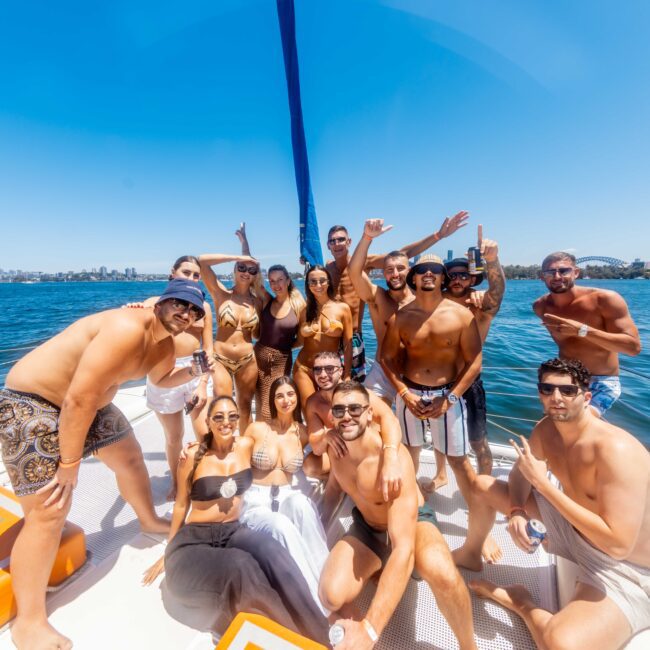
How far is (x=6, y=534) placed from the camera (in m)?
1.89

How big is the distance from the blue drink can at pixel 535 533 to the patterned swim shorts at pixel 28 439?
2656 mm

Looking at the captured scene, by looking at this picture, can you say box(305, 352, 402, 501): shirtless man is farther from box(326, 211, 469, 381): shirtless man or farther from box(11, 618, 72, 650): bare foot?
box(11, 618, 72, 650): bare foot

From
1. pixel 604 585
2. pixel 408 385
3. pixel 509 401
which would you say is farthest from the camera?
pixel 509 401

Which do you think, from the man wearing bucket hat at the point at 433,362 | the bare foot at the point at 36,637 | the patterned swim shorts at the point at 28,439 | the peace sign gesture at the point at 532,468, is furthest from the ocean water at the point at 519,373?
the bare foot at the point at 36,637

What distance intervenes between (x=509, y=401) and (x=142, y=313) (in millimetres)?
7682

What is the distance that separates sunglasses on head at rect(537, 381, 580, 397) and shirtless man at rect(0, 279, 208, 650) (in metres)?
2.06

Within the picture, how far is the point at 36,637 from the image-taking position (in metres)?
Result: 1.67

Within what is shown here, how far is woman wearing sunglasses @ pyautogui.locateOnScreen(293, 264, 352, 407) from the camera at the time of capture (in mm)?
3330

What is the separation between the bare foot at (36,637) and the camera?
5.41 feet

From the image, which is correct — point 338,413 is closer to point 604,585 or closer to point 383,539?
point 383,539

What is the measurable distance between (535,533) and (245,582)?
165 centimetres

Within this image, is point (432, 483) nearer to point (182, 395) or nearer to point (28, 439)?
point (182, 395)

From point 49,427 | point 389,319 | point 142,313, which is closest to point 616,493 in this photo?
point 389,319

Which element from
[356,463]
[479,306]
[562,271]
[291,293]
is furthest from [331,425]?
[562,271]
